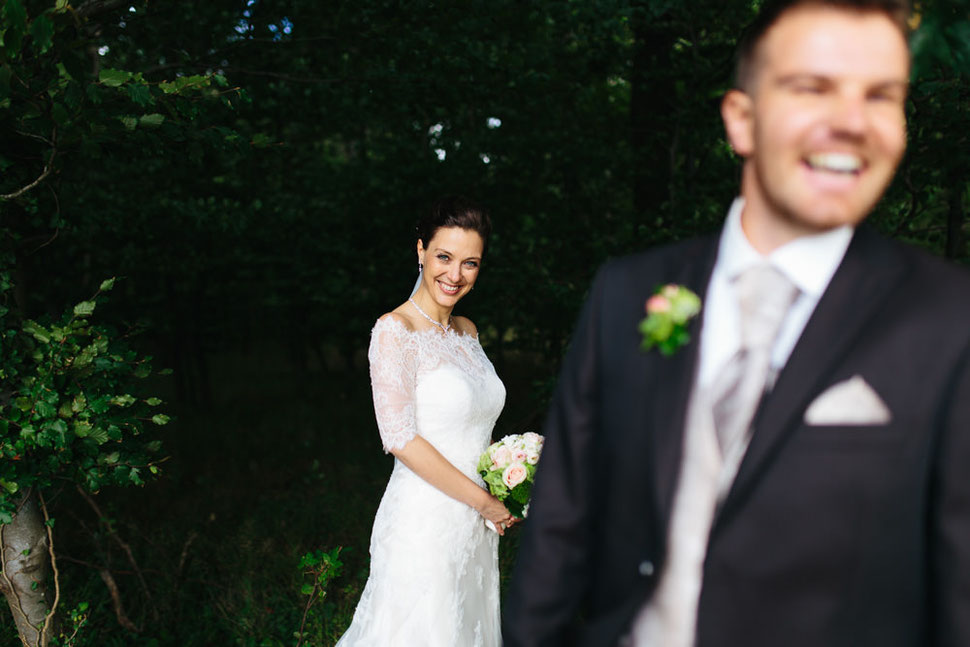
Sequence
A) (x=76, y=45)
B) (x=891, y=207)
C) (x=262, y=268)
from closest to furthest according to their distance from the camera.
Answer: (x=76, y=45), (x=891, y=207), (x=262, y=268)

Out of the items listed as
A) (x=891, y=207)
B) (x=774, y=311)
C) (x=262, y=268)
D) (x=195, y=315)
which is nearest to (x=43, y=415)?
(x=774, y=311)

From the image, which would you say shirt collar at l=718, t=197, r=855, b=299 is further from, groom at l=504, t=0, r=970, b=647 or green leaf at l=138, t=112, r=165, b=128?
green leaf at l=138, t=112, r=165, b=128

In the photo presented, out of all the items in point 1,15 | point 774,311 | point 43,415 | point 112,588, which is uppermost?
point 1,15

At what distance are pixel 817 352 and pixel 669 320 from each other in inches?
Answer: 11.0

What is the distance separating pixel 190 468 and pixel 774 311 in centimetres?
887

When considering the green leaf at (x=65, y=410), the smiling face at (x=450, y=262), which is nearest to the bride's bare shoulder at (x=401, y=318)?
the smiling face at (x=450, y=262)

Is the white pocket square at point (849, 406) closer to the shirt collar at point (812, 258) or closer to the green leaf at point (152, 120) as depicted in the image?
the shirt collar at point (812, 258)

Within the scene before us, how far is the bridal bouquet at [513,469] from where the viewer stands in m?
3.21

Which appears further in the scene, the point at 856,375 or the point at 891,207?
the point at 891,207

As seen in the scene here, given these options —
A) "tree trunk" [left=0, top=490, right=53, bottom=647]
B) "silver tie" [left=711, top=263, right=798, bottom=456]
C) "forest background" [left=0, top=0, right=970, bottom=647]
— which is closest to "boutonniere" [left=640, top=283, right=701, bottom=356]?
"silver tie" [left=711, top=263, right=798, bottom=456]

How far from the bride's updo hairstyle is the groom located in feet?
6.53

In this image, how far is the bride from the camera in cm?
337

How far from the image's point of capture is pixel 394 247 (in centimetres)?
948

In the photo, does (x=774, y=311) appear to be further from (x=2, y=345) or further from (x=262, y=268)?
(x=262, y=268)
